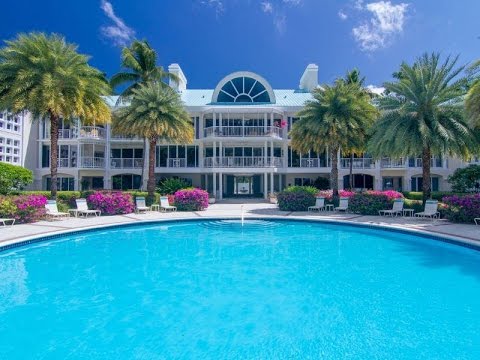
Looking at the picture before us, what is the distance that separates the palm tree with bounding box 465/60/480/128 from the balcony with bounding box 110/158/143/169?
85.8 ft

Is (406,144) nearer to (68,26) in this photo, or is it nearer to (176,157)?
(176,157)

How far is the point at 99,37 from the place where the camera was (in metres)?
24.5

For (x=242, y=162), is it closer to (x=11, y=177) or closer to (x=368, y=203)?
(x=368, y=203)

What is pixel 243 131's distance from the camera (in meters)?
29.1

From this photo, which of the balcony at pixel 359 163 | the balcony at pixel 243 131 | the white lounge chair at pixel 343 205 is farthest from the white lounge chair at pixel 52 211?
the balcony at pixel 359 163

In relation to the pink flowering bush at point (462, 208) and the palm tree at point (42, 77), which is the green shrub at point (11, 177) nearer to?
the palm tree at point (42, 77)

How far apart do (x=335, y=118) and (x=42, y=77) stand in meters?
17.2

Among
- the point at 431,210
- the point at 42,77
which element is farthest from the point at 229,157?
the point at 431,210

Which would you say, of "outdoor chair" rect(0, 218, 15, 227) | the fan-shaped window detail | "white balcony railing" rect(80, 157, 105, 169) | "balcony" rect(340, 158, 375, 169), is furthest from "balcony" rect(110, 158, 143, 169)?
"balcony" rect(340, 158, 375, 169)

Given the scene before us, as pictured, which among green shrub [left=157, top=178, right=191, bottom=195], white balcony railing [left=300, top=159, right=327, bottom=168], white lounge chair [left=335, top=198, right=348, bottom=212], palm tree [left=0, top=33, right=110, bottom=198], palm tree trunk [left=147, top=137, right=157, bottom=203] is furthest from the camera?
white balcony railing [left=300, top=159, right=327, bottom=168]

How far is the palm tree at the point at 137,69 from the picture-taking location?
25.9 meters

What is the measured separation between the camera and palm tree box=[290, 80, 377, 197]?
2044 cm

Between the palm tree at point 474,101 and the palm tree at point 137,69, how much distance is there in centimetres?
2161

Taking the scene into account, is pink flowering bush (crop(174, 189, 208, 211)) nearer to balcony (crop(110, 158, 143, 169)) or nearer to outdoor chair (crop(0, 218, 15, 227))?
outdoor chair (crop(0, 218, 15, 227))
